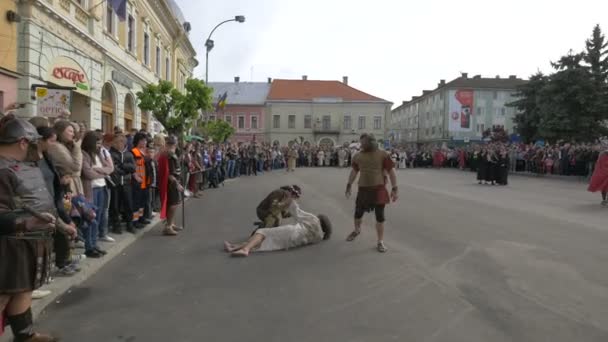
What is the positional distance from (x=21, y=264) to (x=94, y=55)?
17770 mm

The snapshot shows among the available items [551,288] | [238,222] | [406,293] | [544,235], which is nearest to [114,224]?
[238,222]

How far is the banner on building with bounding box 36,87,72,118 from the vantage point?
12359 millimetres

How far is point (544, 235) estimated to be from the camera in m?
8.83

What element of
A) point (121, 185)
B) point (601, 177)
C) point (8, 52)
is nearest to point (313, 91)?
point (601, 177)

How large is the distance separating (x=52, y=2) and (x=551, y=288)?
15739 millimetres

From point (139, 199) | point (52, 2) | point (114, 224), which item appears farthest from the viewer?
point (52, 2)

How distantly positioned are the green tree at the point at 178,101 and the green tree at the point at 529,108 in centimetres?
3591

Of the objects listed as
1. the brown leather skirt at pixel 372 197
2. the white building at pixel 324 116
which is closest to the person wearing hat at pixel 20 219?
the brown leather skirt at pixel 372 197

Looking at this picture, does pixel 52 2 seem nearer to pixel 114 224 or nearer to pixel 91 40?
pixel 91 40

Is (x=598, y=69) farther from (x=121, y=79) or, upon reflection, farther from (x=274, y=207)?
(x=274, y=207)

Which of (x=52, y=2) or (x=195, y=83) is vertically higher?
(x=52, y=2)

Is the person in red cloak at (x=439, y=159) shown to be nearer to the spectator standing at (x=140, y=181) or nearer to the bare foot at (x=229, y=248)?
the spectator standing at (x=140, y=181)

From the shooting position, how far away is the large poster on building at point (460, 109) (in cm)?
8231

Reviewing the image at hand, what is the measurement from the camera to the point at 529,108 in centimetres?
4641
